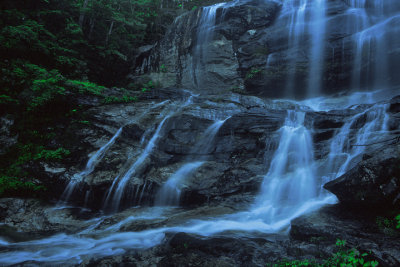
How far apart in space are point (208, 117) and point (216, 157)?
99.6 inches

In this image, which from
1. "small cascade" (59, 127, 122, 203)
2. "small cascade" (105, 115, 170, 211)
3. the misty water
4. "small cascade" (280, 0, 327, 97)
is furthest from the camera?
"small cascade" (280, 0, 327, 97)

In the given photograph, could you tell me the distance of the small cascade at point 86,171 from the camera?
8.30 metres

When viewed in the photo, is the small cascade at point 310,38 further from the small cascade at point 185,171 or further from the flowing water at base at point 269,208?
the small cascade at point 185,171

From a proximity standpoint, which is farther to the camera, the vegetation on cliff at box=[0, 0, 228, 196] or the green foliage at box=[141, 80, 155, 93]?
the green foliage at box=[141, 80, 155, 93]

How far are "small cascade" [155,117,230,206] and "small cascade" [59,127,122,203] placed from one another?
111 inches

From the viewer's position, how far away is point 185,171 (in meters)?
8.64

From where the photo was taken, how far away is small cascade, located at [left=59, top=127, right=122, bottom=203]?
27.2ft

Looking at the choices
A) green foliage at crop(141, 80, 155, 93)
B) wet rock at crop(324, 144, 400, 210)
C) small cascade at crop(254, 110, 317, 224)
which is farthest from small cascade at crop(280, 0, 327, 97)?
wet rock at crop(324, 144, 400, 210)

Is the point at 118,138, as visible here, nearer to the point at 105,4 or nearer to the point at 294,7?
the point at 105,4

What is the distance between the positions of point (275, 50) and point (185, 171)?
1101 cm

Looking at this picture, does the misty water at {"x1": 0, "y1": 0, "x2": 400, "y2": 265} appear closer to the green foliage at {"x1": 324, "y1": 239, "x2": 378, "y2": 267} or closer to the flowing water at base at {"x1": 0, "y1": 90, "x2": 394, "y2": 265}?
the flowing water at base at {"x1": 0, "y1": 90, "x2": 394, "y2": 265}

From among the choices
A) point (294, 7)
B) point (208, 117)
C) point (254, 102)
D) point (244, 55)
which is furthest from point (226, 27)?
point (208, 117)

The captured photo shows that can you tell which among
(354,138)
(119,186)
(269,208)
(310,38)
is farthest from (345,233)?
(310,38)

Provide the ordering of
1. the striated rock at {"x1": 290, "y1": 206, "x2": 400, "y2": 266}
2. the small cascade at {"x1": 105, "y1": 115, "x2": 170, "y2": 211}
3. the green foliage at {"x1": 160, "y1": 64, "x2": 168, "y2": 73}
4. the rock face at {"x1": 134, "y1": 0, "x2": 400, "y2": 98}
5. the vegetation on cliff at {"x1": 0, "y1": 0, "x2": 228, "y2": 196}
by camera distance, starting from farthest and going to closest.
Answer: the green foliage at {"x1": 160, "y1": 64, "x2": 168, "y2": 73}
the rock face at {"x1": 134, "y1": 0, "x2": 400, "y2": 98}
the vegetation on cliff at {"x1": 0, "y1": 0, "x2": 228, "y2": 196}
the small cascade at {"x1": 105, "y1": 115, "x2": 170, "y2": 211}
the striated rock at {"x1": 290, "y1": 206, "x2": 400, "y2": 266}
